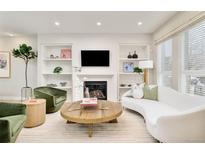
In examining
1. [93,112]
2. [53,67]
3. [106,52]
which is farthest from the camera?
[53,67]

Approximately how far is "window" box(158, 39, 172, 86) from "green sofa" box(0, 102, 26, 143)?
13.2 feet

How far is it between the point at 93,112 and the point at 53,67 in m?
3.80

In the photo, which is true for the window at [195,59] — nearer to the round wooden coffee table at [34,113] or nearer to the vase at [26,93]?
the round wooden coffee table at [34,113]

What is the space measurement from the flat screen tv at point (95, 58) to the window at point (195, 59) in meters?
2.73

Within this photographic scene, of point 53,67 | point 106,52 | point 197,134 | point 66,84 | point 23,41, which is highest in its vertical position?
point 23,41

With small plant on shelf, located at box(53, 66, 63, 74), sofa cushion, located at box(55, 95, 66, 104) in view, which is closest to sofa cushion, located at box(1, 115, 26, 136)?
sofa cushion, located at box(55, 95, 66, 104)

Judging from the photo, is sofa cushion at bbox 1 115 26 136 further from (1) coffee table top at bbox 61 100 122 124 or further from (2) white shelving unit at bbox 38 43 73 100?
(2) white shelving unit at bbox 38 43 73 100

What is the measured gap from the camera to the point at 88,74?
6.11 meters

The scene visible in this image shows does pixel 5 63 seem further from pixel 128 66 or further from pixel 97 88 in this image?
pixel 128 66

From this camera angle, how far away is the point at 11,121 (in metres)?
2.30

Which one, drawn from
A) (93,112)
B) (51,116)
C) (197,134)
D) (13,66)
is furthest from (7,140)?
(13,66)

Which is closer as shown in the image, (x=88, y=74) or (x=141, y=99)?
(x=141, y=99)

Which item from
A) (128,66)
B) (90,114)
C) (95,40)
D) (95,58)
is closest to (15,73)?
(95,58)

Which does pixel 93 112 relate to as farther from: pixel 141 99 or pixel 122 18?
pixel 122 18
